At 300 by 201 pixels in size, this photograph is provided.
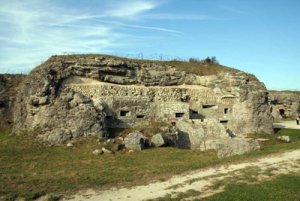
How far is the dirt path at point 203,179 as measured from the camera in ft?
40.9

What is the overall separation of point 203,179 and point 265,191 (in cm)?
248

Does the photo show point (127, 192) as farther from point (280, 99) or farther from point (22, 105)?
Result: point (280, 99)

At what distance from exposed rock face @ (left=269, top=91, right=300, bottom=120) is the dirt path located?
3161 cm

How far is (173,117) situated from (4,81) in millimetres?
14174

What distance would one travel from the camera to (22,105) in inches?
996

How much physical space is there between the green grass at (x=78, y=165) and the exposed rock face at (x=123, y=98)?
1.75 meters

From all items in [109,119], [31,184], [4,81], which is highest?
[4,81]

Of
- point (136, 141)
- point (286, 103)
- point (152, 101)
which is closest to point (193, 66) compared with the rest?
point (152, 101)

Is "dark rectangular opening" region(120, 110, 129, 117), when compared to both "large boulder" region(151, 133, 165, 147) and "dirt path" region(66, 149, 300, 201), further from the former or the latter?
"dirt path" region(66, 149, 300, 201)

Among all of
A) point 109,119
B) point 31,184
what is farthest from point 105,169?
point 109,119

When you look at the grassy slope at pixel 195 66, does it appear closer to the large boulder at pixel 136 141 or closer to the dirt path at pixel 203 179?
the large boulder at pixel 136 141

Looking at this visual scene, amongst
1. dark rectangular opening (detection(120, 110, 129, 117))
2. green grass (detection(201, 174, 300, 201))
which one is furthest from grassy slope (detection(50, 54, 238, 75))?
green grass (detection(201, 174, 300, 201))

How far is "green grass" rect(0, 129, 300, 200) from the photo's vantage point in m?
14.0

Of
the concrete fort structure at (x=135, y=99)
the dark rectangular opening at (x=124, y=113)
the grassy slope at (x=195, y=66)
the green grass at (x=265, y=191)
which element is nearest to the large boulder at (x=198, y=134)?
the concrete fort structure at (x=135, y=99)
